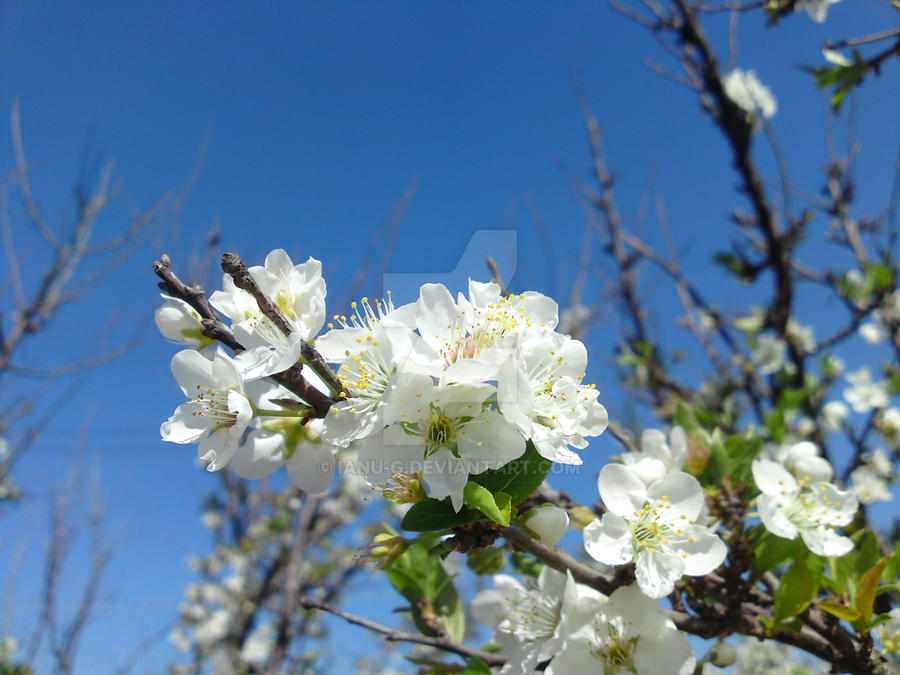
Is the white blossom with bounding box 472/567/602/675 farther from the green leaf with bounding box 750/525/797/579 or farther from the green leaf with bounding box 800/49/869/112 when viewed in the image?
the green leaf with bounding box 800/49/869/112

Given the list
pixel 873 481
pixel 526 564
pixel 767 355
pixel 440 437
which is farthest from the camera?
pixel 767 355

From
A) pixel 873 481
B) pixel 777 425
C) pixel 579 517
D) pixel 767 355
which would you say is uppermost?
pixel 767 355

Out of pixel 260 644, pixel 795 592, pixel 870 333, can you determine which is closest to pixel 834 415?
pixel 870 333

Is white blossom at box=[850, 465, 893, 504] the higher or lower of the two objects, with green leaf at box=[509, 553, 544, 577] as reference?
higher

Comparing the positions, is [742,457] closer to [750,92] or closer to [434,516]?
[434,516]

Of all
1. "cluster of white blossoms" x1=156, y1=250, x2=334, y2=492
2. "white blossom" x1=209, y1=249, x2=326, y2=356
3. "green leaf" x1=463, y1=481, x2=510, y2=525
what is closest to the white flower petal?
"green leaf" x1=463, y1=481, x2=510, y2=525

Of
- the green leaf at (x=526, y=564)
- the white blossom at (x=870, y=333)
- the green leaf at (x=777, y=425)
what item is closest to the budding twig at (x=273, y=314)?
the green leaf at (x=526, y=564)
